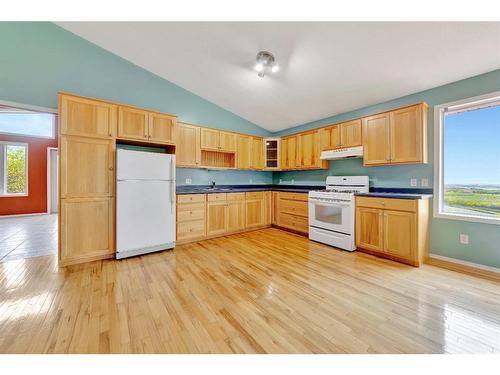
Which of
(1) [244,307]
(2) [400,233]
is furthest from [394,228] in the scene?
(1) [244,307]

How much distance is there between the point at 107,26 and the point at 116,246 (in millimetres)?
3060

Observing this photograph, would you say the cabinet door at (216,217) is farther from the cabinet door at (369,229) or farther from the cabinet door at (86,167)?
the cabinet door at (369,229)

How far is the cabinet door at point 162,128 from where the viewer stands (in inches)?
132

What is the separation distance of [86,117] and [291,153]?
3.68 m

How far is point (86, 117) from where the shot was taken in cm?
284

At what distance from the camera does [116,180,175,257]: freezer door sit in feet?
9.87

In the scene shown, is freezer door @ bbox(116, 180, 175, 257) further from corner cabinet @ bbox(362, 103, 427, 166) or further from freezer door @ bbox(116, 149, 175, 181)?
corner cabinet @ bbox(362, 103, 427, 166)

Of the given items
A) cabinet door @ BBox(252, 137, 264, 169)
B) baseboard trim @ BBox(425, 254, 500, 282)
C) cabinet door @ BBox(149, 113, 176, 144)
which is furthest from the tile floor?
baseboard trim @ BBox(425, 254, 500, 282)

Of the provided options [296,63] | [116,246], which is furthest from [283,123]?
[116,246]

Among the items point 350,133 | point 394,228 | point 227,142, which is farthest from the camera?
point 227,142

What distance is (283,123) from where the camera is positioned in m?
4.99

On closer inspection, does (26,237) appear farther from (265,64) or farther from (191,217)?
(265,64)

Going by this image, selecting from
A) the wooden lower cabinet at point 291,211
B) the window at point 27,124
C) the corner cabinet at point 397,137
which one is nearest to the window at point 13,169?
the window at point 27,124
